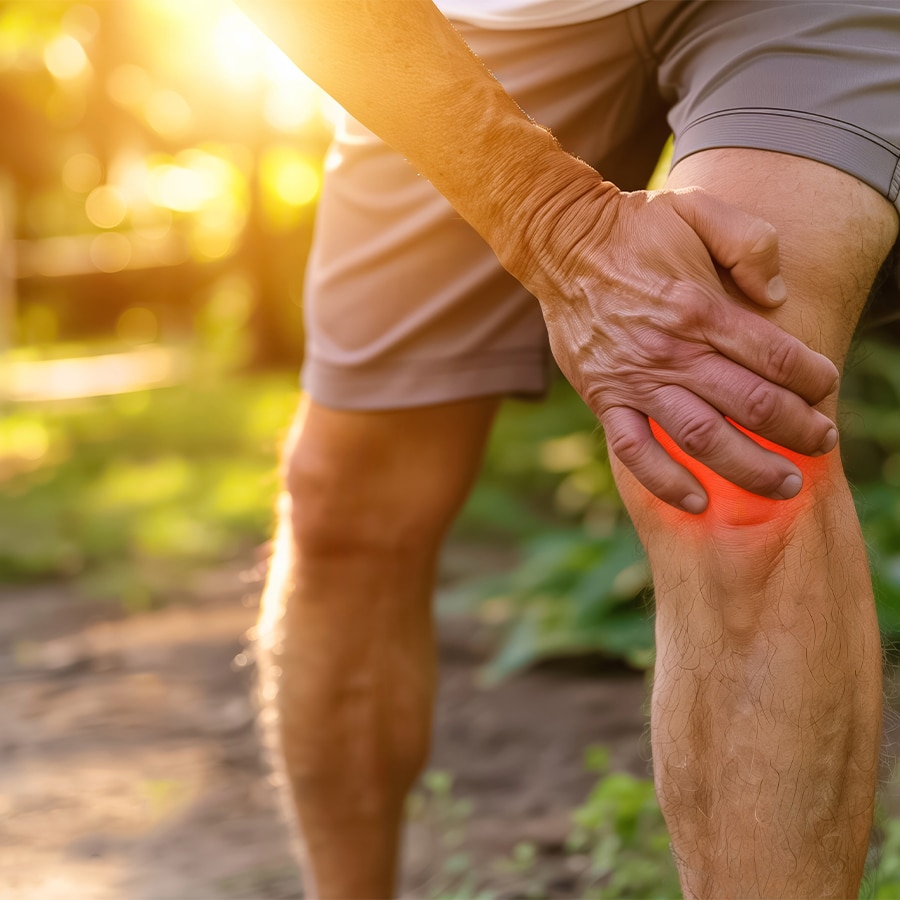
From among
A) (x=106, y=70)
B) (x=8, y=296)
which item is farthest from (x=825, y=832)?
(x=8, y=296)

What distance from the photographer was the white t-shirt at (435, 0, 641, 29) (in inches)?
60.3

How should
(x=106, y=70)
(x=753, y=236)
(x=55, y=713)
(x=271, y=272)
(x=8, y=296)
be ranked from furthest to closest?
(x=8, y=296) < (x=106, y=70) < (x=271, y=272) < (x=55, y=713) < (x=753, y=236)

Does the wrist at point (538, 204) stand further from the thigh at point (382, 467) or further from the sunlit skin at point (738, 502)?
the thigh at point (382, 467)

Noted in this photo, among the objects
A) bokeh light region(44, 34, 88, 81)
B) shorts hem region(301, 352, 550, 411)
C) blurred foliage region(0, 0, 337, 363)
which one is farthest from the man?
bokeh light region(44, 34, 88, 81)

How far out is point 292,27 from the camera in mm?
1346

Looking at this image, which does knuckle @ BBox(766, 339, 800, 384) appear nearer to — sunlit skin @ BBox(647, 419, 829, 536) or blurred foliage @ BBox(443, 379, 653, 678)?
sunlit skin @ BBox(647, 419, 829, 536)

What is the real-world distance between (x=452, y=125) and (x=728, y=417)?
1.37ft

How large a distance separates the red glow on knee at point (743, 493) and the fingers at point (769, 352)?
0.20ft

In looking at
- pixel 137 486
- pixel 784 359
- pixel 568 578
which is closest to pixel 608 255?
pixel 784 359

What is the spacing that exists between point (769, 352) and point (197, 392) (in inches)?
344

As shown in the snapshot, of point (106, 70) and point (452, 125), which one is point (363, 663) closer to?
point (452, 125)

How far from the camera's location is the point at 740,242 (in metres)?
1.21

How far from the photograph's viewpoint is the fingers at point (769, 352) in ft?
3.99

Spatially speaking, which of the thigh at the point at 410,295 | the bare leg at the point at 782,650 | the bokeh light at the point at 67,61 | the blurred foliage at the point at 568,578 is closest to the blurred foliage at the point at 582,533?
the blurred foliage at the point at 568,578
